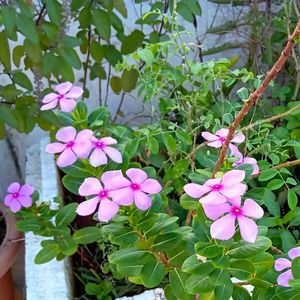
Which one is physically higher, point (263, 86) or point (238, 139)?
point (263, 86)

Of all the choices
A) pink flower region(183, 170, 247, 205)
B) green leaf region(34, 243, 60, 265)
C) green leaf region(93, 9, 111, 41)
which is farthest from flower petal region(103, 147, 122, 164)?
green leaf region(93, 9, 111, 41)

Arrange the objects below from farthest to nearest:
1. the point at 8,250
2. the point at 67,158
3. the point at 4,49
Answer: the point at 8,250 < the point at 4,49 < the point at 67,158

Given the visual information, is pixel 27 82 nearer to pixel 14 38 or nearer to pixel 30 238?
pixel 14 38

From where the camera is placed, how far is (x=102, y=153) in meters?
1.14

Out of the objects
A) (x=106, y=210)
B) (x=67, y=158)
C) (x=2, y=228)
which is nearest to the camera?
(x=106, y=210)

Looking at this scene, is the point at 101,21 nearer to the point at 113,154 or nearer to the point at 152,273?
the point at 113,154

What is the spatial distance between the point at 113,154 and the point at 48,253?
0.44 m

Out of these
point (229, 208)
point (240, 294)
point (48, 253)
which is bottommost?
point (48, 253)

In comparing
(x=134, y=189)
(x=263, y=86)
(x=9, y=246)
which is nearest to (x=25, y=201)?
(x=9, y=246)

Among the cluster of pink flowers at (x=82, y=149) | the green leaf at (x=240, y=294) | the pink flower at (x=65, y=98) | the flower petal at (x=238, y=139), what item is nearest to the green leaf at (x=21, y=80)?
the pink flower at (x=65, y=98)

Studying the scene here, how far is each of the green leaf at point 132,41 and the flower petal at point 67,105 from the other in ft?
1.93

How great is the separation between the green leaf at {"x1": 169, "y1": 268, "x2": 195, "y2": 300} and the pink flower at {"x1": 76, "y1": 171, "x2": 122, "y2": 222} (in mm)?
211

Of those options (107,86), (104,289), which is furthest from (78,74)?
(104,289)

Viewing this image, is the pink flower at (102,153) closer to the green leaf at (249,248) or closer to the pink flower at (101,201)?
the pink flower at (101,201)
